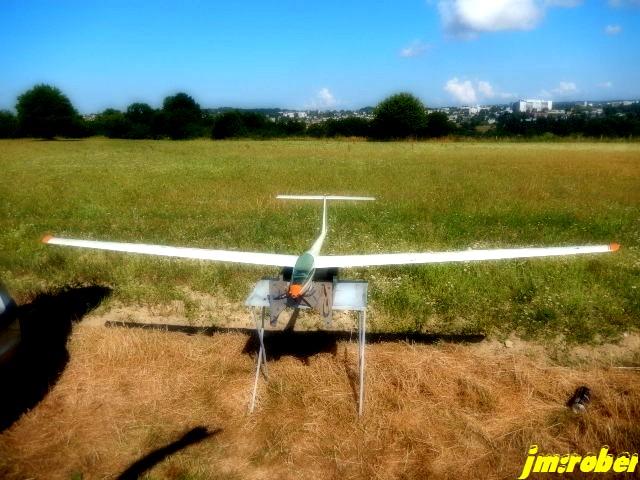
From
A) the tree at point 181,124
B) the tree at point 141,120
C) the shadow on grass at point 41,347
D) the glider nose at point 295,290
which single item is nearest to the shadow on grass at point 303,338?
the shadow on grass at point 41,347

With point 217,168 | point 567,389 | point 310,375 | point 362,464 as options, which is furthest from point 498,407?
point 217,168

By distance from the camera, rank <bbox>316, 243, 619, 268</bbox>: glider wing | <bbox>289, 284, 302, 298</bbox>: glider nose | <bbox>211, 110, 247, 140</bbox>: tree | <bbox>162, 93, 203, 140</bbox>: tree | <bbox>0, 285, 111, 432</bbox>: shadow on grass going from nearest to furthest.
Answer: <bbox>289, 284, 302, 298</bbox>: glider nose → <bbox>0, 285, 111, 432</bbox>: shadow on grass → <bbox>316, 243, 619, 268</bbox>: glider wing → <bbox>211, 110, 247, 140</bbox>: tree → <bbox>162, 93, 203, 140</bbox>: tree

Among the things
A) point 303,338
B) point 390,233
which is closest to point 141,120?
point 390,233

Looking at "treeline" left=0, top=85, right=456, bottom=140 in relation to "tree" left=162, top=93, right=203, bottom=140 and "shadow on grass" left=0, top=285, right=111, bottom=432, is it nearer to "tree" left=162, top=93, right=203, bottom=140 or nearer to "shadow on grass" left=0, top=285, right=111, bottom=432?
"tree" left=162, top=93, right=203, bottom=140

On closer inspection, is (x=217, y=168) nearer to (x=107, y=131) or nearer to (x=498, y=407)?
(x=498, y=407)

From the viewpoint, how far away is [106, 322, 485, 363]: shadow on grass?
6922 millimetres

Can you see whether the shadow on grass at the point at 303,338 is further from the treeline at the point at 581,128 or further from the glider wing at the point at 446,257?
the treeline at the point at 581,128

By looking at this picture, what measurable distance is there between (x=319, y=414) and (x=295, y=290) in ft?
5.90

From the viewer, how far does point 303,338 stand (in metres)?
7.39

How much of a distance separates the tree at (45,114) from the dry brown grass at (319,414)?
83.8m

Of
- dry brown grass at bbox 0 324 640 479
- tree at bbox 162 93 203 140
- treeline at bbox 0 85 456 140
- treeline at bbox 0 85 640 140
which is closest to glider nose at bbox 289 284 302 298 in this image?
dry brown grass at bbox 0 324 640 479

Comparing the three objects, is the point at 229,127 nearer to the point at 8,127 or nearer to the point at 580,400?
the point at 8,127

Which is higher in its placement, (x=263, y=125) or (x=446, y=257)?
(x=263, y=125)

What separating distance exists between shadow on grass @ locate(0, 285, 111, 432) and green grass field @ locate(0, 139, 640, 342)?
0.61 m
